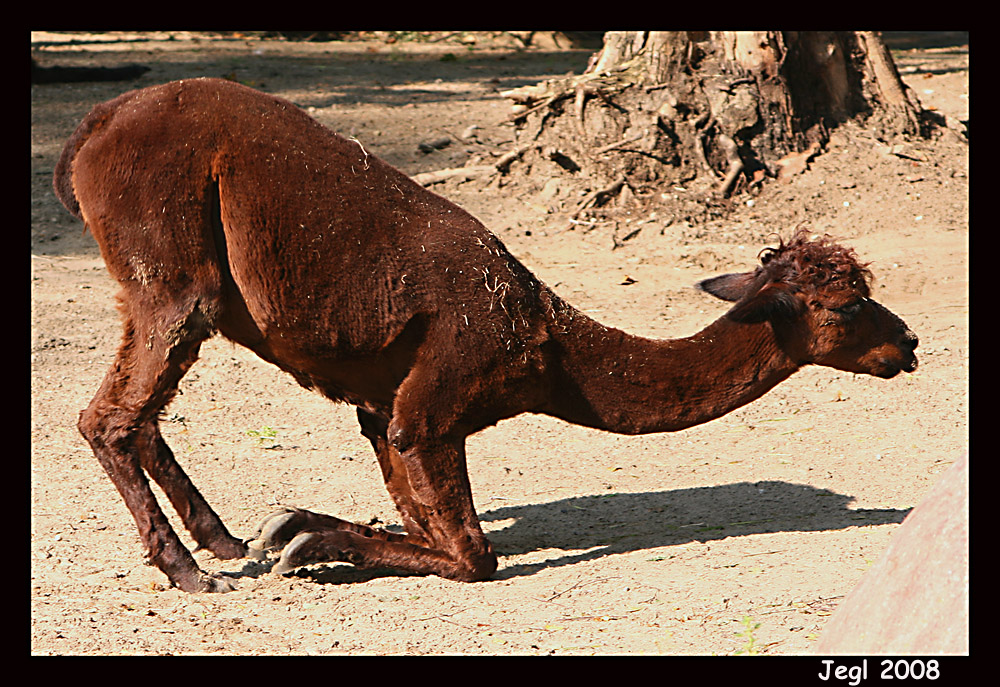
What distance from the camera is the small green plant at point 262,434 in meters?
6.93

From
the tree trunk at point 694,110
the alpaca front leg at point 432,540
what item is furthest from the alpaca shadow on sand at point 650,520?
the tree trunk at point 694,110

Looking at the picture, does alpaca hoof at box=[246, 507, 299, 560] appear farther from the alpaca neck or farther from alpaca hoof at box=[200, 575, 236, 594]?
the alpaca neck

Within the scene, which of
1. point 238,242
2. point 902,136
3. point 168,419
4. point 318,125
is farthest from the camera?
point 902,136

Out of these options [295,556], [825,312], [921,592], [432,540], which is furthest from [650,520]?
[921,592]

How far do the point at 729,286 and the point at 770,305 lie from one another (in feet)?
1.10

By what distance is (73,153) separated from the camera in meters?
5.08

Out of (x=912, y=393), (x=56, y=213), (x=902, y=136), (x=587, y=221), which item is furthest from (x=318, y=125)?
(x=902, y=136)

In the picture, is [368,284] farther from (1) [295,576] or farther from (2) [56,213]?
(2) [56,213]

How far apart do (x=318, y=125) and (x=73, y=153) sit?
1.08 metres

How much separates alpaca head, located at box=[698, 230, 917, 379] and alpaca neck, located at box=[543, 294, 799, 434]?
0.10m

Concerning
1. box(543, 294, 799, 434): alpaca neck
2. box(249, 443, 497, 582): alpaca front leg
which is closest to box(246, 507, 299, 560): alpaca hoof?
box(249, 443, 497, 582): alpaca front leg

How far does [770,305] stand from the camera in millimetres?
5172

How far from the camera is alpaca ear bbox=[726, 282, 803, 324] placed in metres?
5.16

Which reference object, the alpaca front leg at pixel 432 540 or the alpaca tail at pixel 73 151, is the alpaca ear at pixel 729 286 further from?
the alpaca tail at pixel 73 151
